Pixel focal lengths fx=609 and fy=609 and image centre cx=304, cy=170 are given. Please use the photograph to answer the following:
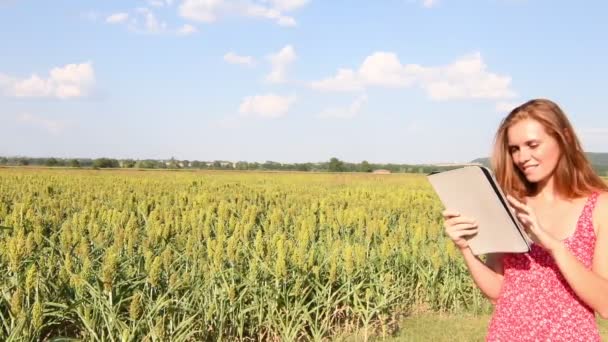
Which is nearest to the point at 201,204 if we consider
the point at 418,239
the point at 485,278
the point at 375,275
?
the point at 418,239

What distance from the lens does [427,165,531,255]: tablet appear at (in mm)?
1495

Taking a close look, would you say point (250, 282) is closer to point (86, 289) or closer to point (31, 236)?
point (86, 289)

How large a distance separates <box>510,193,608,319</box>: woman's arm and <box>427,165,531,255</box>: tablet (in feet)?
0.11

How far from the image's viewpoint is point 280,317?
378cm

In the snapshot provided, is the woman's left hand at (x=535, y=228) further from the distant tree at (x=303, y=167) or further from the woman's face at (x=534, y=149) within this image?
the distant tree at (x=303, y=167)

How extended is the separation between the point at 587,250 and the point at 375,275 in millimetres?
2957

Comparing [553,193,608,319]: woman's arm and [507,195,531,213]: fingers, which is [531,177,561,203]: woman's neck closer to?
[553,193,608,319]: woman's arm

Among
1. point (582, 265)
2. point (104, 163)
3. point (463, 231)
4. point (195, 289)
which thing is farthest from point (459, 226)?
point (104, 163)

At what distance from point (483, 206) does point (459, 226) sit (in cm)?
9

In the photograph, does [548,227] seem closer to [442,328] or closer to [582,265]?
[582,265]

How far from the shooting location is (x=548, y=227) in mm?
1731

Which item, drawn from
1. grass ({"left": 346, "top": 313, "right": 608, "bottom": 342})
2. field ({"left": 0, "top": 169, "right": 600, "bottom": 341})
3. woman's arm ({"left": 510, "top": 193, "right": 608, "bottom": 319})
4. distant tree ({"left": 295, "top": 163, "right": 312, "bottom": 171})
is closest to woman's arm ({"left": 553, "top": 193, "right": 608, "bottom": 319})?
woman's arm ({"left": 510, "top": 193, "right": 608, "bottom": 319})

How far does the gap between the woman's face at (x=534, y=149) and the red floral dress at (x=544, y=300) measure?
14cm

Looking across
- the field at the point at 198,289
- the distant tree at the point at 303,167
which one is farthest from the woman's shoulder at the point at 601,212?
the distant tree at the point at 303,167
